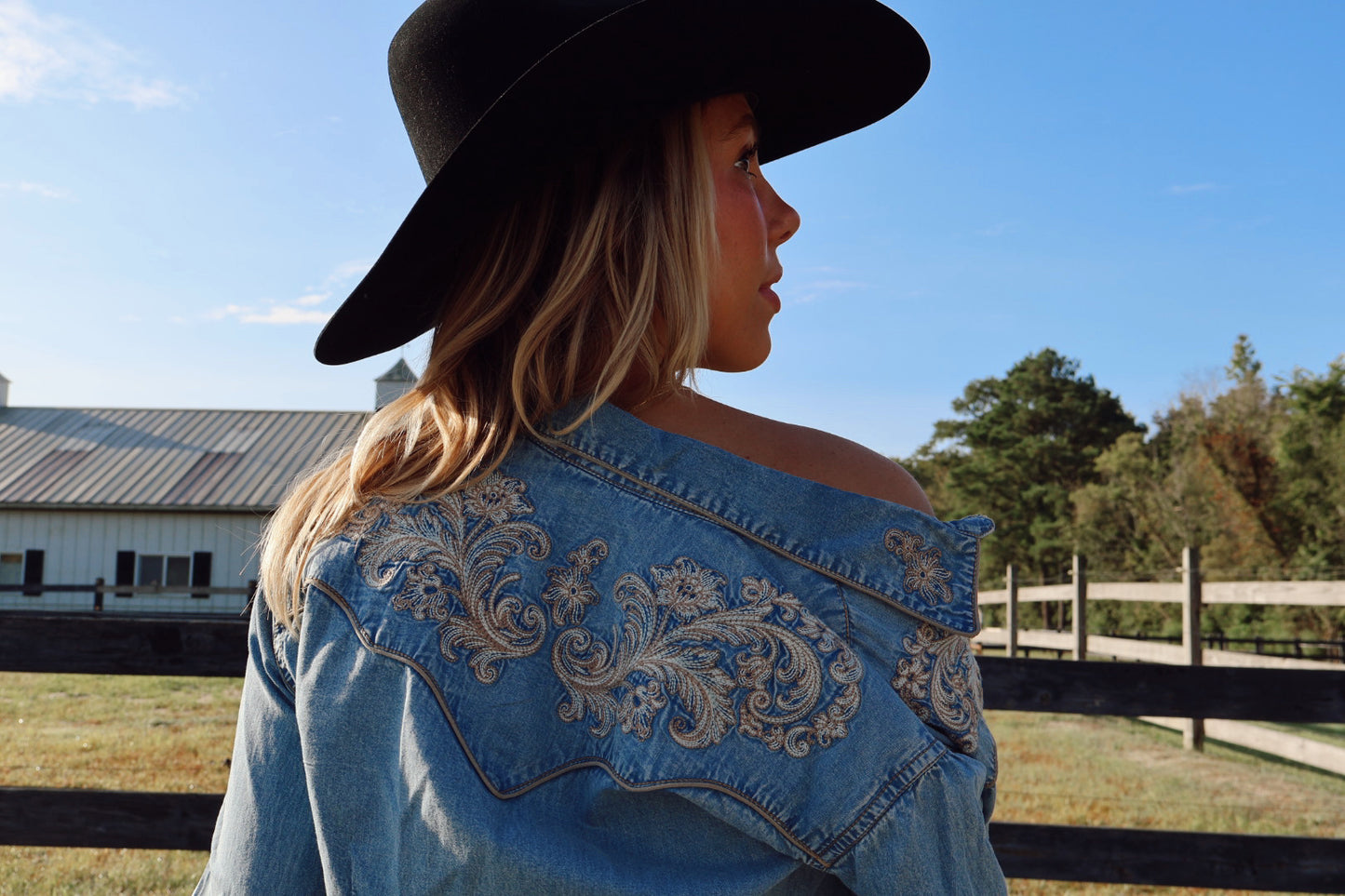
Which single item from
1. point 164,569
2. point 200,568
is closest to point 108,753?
point 200,568

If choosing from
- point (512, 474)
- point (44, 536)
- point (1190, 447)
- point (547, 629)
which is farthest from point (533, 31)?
point (1190, 447)

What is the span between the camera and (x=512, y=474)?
0.91 metres

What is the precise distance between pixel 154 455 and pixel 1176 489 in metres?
26.4

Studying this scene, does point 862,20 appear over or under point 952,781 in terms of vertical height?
over

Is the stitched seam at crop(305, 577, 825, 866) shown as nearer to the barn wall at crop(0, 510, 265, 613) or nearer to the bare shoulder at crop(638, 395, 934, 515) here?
the bare shoulder at crop(638, 395, 934, 515)

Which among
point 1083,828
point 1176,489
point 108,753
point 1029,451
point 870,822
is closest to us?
point 870,822

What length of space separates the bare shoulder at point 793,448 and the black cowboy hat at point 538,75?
0.99ft

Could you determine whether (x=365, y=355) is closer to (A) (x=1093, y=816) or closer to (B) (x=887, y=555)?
(B) (x=887, y=555)

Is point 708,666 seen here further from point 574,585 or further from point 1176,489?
point 1176,489

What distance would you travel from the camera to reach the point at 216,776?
19.6 ft

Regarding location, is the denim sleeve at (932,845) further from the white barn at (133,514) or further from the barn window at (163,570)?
the barn window at (163,570)

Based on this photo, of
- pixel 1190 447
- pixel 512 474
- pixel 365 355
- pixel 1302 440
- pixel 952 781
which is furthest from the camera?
pixel 1190 447

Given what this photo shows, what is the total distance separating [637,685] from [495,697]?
0.42 ft

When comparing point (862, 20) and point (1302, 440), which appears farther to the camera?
point (1302, 440)
